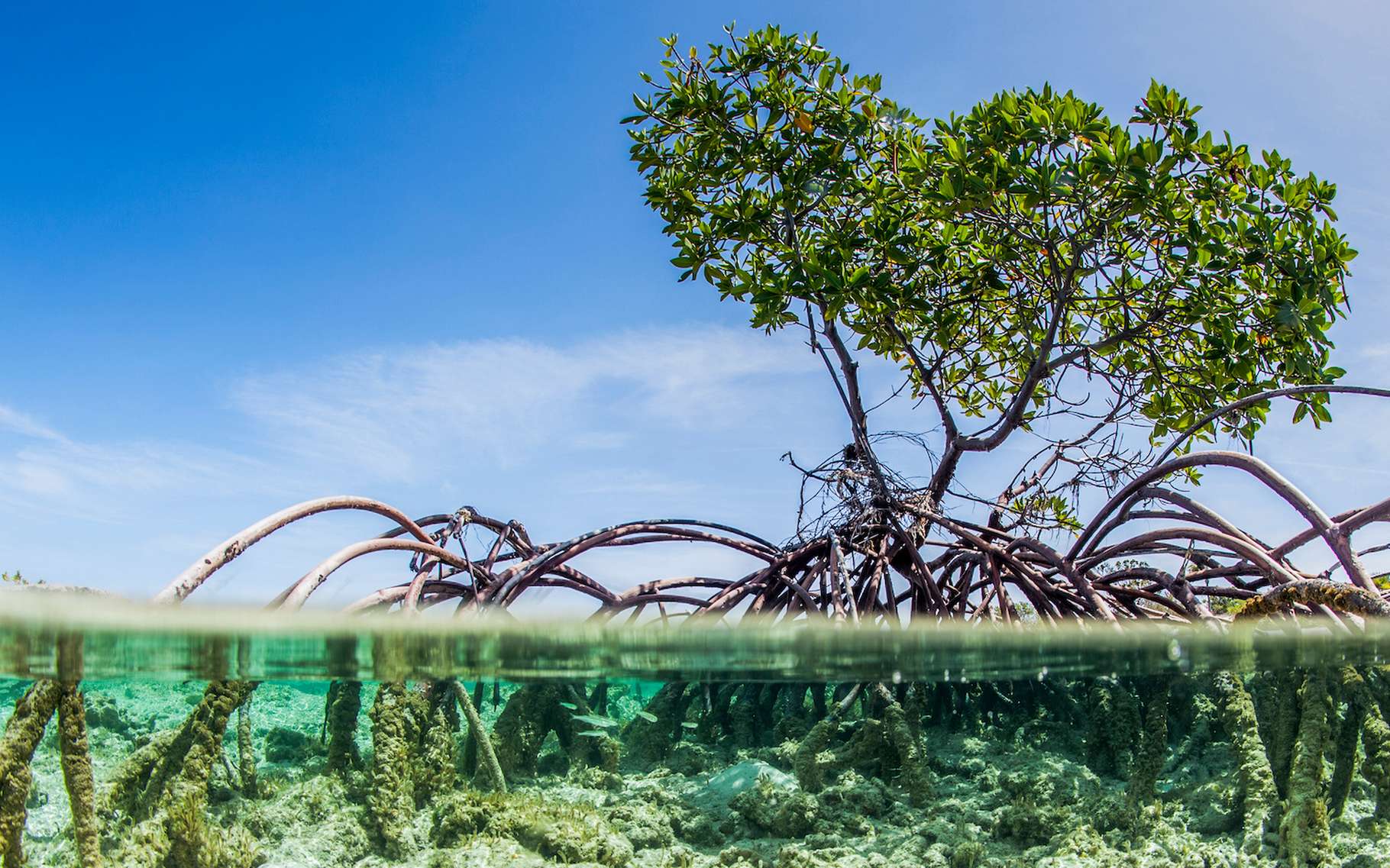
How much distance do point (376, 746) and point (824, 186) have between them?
3.87m

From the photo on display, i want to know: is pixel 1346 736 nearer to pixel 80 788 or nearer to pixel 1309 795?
pixel 1309 795

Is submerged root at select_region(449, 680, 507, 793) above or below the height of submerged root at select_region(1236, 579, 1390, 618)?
below

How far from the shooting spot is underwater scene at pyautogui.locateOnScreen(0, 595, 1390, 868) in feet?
7.30

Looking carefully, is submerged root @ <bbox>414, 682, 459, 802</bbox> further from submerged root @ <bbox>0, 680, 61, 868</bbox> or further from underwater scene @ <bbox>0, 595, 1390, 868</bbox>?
submerged root @ <bbox>0, 680, 61, 868</bbox>

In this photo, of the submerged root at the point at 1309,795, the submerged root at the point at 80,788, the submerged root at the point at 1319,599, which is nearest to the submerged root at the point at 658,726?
the submerged root at the point at 80,788

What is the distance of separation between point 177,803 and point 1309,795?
303 centimetres

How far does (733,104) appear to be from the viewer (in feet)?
17.1

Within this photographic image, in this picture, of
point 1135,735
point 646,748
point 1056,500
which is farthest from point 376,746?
point 1056,500

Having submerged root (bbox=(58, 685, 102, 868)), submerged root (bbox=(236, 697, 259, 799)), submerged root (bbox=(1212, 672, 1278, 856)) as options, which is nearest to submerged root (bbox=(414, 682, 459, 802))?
submerged root (bbox=(236, 697, 259, 799))

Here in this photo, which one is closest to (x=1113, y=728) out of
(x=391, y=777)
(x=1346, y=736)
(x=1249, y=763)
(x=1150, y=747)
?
(x=1150, y=747)

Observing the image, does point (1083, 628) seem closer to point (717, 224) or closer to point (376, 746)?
point (376, 746)

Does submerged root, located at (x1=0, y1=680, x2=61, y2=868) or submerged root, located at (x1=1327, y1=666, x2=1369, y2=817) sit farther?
submerged root, located at (x1=1327, y1=666, x2=1369, y2=817)

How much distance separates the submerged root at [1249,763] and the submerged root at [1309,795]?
62 millimetres

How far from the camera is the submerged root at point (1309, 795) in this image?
2670 mm
